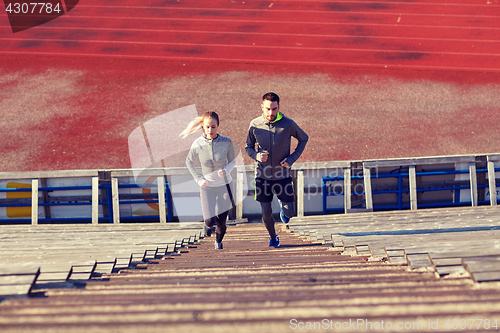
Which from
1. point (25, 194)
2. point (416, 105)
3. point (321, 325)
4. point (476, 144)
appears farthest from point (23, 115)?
point (321, 325)

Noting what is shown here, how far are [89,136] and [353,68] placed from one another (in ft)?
34.0

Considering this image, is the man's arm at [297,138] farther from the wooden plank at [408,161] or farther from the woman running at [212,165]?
the wooden plank at [408,161]

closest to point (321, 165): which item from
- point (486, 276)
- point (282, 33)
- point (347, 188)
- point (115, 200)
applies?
point (347, 188)

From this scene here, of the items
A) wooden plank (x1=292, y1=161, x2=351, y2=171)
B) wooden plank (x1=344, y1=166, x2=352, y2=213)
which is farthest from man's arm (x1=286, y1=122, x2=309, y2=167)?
wooden plank (x1=344, y1=166, x2=352, y2=213)

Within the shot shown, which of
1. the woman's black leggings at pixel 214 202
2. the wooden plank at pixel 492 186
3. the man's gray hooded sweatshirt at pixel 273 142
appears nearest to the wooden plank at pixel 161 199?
the woman's black leggings at pixel 214 202

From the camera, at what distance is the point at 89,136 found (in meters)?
13.8

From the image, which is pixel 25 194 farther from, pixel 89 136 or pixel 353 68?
pixel 353 68

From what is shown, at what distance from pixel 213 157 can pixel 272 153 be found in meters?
0.84

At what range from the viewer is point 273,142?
6.10 metres

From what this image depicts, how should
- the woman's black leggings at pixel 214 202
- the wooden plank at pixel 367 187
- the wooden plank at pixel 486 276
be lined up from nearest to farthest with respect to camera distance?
the wooden plank at pixel 486 276 < the woman's black leggings at pixel 214 202 < the wooden plank at pixel 367 187

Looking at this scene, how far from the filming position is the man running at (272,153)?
19.8 ft

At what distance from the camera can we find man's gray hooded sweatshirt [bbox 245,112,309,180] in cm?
605

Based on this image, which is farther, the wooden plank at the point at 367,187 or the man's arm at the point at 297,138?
the wooden plank at the point at 367,187

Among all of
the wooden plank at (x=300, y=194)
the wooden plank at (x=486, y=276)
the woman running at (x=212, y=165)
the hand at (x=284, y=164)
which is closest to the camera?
the wooden plank at (x=486, y=276)
